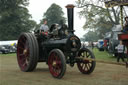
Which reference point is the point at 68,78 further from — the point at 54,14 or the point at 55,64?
the point at 54,14

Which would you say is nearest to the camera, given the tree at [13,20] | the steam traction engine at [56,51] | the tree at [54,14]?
the steam traction engine at [56,51]

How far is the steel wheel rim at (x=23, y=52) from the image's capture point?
755 centimetres

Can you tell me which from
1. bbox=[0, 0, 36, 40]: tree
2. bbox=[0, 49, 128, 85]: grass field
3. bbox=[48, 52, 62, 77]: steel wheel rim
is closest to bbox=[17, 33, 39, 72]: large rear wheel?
bbox=[0, 49, 128, 85]: grass field

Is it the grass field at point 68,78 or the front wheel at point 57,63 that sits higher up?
the front wheel at point 57,63

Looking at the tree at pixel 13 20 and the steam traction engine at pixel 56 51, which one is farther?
the tree at pixel 13 20

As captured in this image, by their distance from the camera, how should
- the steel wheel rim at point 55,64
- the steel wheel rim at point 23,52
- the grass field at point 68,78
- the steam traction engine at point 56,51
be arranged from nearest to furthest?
1. the grass field at point 68,78
2. the steel wheel rim at point 55,64
3. the steam traction engine at point 56,51
4. the steel wheel rim at point 23,52

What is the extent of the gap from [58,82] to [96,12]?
63.0ft

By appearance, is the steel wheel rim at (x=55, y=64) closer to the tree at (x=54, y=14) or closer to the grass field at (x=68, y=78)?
the grass field at (x=68, y=78)

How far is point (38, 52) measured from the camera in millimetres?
7125

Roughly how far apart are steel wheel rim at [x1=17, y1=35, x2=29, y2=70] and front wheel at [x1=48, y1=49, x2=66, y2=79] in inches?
56.9

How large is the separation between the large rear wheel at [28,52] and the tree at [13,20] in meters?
29.9

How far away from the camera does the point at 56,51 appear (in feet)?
19.6

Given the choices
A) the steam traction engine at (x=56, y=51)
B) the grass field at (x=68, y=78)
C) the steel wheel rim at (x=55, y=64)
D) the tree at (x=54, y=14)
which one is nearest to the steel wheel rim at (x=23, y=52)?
the steam traction engine at (x=56, y=51)

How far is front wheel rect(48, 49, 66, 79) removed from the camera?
5.71 meters
